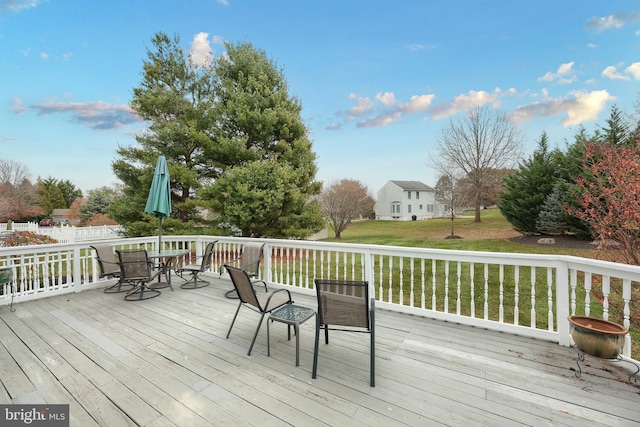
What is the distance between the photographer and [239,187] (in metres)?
10.3

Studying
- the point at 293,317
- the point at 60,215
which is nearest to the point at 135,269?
the point at 293,317

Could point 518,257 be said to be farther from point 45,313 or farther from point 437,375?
point 45,313

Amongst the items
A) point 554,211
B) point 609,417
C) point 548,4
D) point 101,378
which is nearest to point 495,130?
point 554,211

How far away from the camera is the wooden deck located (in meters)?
1.87

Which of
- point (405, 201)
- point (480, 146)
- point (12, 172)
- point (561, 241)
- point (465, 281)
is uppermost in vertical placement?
point (12, 172)

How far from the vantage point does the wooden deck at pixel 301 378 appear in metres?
1.87

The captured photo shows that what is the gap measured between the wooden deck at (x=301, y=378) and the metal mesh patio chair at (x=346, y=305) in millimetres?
345

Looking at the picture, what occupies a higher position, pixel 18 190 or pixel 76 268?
pixel 18 190

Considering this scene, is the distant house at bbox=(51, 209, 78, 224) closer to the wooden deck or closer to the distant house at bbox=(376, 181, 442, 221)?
the distant house at bbox=(376, 181, 442, 221)

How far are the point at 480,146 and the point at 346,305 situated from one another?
831 inches

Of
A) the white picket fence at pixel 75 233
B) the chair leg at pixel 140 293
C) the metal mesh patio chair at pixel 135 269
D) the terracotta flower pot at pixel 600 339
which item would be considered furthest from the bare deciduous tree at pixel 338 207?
the terracotta flower pot at pixel 600 339

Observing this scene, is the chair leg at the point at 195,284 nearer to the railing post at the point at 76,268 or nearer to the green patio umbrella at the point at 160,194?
the green patio umbrella at the point at 160,194
